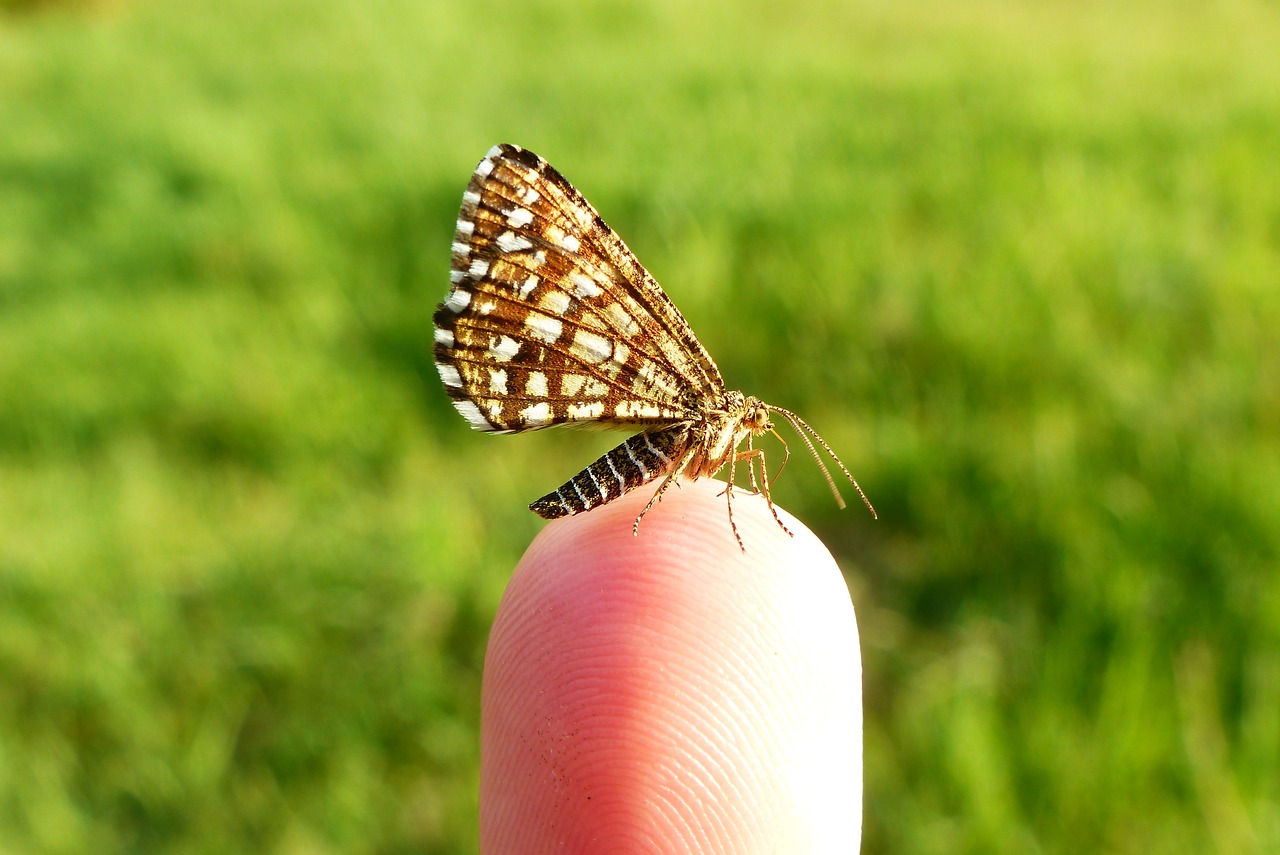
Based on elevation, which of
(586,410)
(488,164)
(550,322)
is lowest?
(586,410)

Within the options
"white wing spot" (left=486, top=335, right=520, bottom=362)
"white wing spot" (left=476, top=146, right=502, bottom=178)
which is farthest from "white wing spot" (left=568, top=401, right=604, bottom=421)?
"white wing spot" (left=476, top=146, right=502, bottom=178)

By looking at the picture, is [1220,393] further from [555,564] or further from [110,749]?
[110,749]

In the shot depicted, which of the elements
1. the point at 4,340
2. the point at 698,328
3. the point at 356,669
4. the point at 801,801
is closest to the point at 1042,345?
the point at 698,328

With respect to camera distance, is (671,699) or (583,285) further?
(583,285)

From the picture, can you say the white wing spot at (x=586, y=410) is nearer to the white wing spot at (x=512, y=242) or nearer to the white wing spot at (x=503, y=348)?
the white wing spot at (x=503, y=348)

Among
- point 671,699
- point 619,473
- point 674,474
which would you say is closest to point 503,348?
point 619,473

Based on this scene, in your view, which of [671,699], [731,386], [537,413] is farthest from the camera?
[731,386]

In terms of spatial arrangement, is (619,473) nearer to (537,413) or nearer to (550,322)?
(537,413)

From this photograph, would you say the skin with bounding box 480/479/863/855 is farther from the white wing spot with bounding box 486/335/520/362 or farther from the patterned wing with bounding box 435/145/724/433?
the white wing spot with bounding box 486/335/520/362
